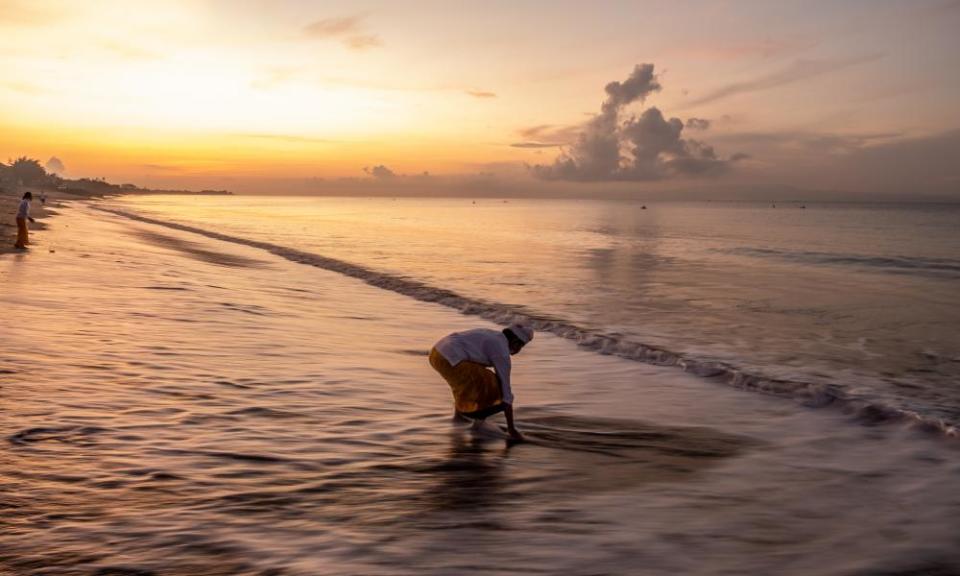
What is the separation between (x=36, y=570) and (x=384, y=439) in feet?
13.8

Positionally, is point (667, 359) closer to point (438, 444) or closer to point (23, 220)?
point (438, 444)

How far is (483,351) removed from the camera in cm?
881

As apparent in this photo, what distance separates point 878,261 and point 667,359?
42030mm

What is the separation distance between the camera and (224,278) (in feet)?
86.4

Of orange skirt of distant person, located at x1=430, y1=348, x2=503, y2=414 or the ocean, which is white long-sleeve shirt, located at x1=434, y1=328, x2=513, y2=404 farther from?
the ocean

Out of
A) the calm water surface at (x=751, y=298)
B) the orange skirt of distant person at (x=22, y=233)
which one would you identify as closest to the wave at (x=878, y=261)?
the calm water surface at (x=751, y=298)

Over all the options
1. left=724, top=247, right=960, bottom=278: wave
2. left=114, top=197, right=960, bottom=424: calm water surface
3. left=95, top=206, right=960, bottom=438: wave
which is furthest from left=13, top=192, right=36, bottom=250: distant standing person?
left=724, top=247, right=960, bottom=278: wave

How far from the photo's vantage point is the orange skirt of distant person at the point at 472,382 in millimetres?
8961

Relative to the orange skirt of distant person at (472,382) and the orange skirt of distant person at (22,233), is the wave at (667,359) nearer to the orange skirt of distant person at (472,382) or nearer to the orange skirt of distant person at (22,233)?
the orange skirt of distant person at (472,382)

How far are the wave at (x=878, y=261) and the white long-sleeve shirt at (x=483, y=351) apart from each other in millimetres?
40536

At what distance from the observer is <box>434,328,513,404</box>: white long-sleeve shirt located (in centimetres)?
866

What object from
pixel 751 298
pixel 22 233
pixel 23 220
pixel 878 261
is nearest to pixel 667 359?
pixel 751 298

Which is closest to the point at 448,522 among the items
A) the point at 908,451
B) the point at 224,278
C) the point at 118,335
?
the point at 908,451

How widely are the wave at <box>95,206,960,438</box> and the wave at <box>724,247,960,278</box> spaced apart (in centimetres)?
3015
